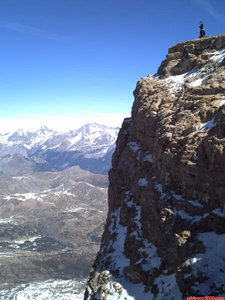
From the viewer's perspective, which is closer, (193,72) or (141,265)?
(141,265)

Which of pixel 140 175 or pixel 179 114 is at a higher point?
pixel 179 114

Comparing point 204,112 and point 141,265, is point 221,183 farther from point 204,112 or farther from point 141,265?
point 141,265

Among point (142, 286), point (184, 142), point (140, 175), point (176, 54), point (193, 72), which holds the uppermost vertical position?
point (176, 54)

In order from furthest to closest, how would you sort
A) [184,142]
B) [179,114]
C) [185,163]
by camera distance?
[179,114]
[184,142]
[185,163]

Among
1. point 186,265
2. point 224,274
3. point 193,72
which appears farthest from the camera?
point 193,72

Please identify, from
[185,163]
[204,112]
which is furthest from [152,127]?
[185,163]

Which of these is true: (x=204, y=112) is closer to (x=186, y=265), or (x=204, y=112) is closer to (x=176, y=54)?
(x=186, y=265)
